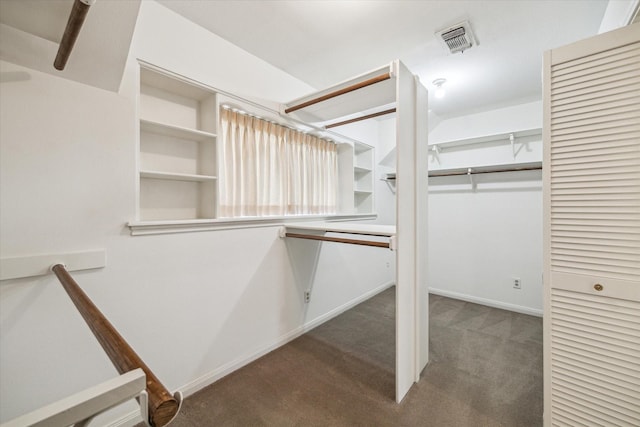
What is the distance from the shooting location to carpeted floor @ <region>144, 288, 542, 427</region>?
5.37 feet

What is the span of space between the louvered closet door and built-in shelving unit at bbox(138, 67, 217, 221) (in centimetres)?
209

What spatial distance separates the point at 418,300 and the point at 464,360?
83 centimetres

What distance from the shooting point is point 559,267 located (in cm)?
132

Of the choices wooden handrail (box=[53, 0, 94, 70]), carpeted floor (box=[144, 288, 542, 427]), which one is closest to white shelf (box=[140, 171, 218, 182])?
wooden handrail (box=[53, 0, 94, 70])

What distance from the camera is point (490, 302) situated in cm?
347

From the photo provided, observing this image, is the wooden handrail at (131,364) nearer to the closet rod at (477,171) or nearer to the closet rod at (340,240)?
the closet rod at (340,240)

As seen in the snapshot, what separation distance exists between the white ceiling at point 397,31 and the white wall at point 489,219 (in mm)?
860

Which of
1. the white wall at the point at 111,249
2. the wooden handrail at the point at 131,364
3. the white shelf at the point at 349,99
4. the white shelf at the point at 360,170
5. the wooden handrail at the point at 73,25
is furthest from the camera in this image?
the white shelf at the point at 360,170

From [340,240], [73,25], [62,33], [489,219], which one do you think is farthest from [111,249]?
[489,219]

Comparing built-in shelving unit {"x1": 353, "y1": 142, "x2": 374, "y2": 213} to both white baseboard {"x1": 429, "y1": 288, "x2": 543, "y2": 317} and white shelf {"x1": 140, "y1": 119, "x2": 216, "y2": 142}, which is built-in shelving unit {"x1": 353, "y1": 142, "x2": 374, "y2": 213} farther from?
white shelf {"x1": 140, "y1": 119, "x2": 216, "y2": 142}

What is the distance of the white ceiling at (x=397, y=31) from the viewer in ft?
5.79

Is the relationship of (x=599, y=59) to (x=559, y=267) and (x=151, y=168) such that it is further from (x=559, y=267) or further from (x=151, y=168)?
(x=151, y=168)

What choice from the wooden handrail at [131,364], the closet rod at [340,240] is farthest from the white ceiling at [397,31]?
the wooden handrail at [131,364]

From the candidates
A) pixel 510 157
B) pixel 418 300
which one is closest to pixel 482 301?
pixel 510 157
